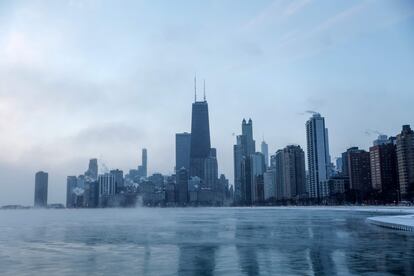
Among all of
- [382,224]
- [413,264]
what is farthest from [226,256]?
[382,224]

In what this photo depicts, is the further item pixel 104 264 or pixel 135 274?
pixel 104 264

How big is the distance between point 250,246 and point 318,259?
11742 millimetres

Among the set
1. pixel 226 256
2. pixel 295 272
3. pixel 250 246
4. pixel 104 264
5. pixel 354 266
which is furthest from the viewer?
pixel 250 246

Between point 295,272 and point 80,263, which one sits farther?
point 80,263

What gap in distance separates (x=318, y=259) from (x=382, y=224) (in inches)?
1750

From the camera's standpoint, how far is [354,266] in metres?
31.1

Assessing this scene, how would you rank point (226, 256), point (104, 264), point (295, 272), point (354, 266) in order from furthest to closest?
point (226, 256) → point (104, 264) → point (354, 266) → point (295, 272)

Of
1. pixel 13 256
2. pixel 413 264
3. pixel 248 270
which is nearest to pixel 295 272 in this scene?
pixel 248 270

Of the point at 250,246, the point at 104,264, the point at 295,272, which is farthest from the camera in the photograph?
the point at 250,246

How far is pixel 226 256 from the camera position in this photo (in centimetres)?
3838

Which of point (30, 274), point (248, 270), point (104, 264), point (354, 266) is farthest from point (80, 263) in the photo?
point (354, 266)

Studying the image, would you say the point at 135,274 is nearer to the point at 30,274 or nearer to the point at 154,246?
the point at 30,274

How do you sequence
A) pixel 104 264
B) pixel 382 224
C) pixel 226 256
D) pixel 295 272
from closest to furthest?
pixel 295 272 → pixel 104 264 → pixel 226 256 → pixel 382 224

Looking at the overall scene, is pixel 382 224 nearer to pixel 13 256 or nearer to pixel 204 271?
pixel 204 271
